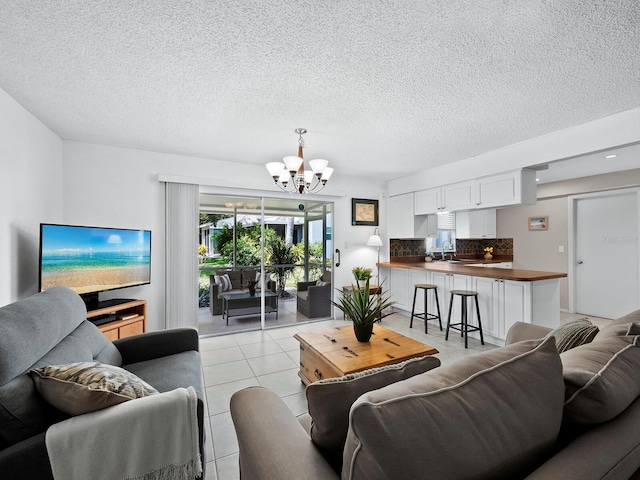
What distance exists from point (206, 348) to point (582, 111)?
15.2 ft

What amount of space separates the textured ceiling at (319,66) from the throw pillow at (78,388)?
1.74 m

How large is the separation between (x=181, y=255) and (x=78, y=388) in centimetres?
293

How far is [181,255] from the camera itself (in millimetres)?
3945

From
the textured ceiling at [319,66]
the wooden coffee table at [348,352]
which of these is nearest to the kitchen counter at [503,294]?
the textured ceiling at [319,66]

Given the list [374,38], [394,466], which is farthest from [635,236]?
[394,466]

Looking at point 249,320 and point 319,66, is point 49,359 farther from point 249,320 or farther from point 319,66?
point 249,320

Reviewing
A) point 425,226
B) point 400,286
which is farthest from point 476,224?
point 400,286

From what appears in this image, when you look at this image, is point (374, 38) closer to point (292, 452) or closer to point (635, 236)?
point (292, 452)

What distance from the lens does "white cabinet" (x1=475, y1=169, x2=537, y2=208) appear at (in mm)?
3570

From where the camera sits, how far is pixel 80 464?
3.63 ft

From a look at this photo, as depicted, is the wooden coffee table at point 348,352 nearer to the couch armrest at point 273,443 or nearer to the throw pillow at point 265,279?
the couch armrest at point 273,443

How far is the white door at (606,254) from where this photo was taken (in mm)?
4531

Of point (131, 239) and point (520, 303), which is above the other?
point (131, 239)

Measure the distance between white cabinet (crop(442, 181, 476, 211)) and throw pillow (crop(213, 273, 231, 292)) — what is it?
11.7 ft
